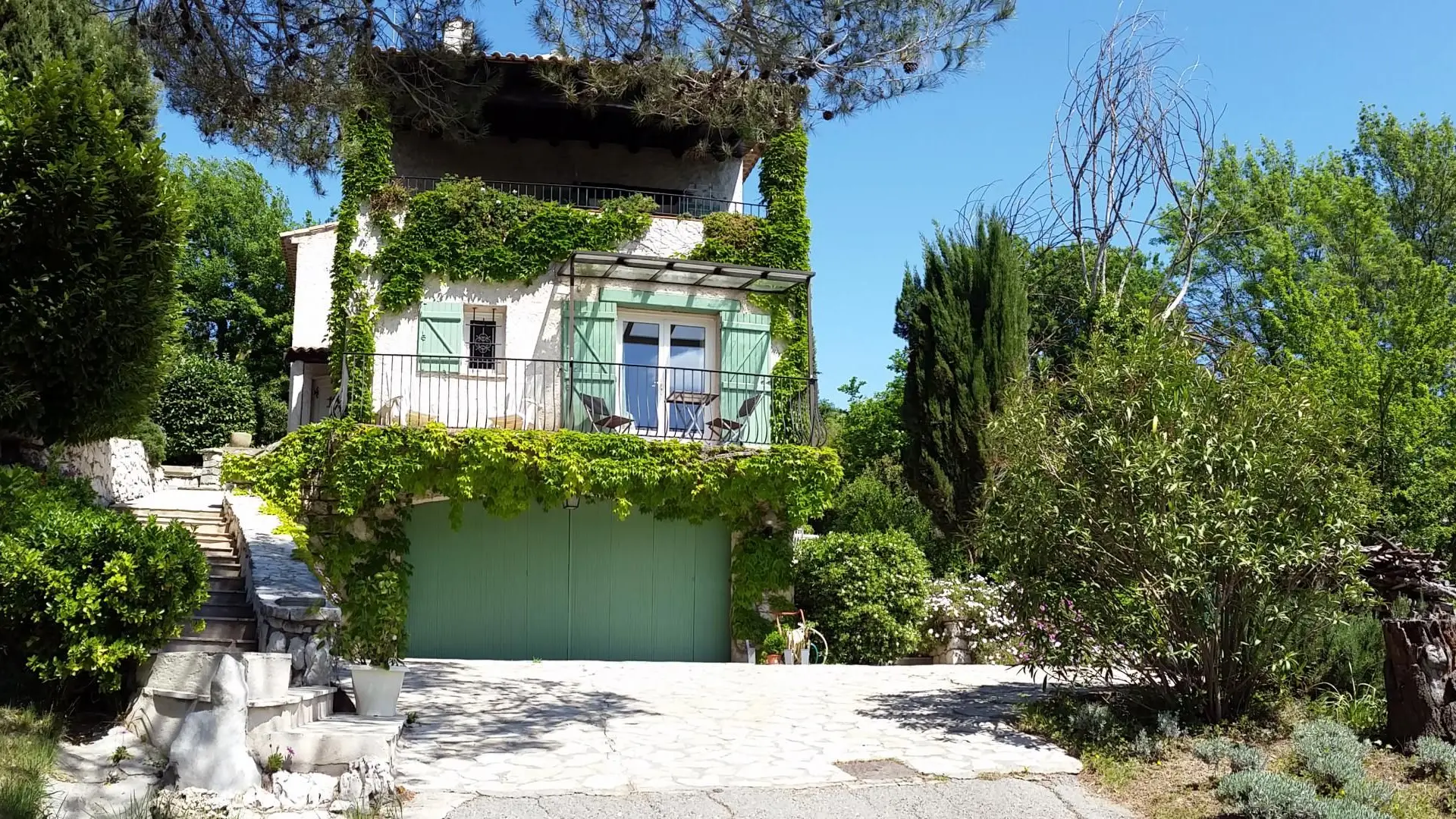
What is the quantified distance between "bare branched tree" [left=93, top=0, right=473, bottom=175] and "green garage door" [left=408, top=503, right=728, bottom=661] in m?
6.78

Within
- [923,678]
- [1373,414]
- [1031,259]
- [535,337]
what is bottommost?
[923,678]

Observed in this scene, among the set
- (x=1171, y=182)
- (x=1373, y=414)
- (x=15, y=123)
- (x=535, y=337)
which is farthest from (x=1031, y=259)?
(x=15, y=123)

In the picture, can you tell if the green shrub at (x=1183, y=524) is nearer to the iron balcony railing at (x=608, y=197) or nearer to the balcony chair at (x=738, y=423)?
the balcony chair at (x=738, y=423)

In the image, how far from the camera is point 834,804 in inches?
247

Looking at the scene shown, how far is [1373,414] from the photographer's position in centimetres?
1518

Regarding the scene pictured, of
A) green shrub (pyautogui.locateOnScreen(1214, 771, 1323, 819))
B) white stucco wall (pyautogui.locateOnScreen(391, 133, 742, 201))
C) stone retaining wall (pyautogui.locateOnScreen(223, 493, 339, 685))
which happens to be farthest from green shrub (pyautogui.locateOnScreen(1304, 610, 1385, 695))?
white stucco wall (pyautogui.locateOnScreen(391, 133, 742, 201))

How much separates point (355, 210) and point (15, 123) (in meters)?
6.70

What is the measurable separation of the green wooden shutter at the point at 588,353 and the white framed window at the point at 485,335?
33.7 inches

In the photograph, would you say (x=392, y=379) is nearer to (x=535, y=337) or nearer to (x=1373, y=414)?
(x=535, y=337)

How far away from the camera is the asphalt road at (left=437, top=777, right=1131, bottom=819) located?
5.91 metres

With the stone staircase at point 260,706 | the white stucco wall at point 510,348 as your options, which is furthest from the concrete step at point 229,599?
the white stucco wall at point 510,348

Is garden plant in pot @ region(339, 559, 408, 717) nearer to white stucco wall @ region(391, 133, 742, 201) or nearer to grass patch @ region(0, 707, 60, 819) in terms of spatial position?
grass patch @ region(0, 707, 60, 819)

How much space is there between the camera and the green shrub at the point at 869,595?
13.9 m

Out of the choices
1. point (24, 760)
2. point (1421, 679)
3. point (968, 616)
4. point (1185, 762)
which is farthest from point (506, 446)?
point (1421, 679)
